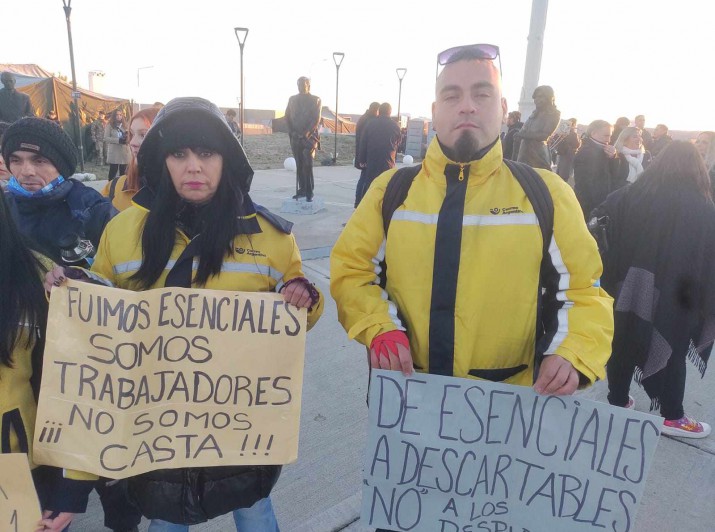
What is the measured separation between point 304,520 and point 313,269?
3.43 m

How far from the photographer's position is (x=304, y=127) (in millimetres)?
8180

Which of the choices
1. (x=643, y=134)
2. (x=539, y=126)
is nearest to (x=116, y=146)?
(x=539, y=126)

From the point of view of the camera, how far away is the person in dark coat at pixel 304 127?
812cm

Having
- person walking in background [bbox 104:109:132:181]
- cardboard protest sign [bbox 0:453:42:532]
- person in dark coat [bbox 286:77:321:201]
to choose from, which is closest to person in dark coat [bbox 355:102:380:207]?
person in dark coat [bbox 286:77:321:201]

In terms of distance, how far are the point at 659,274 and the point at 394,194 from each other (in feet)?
6.67

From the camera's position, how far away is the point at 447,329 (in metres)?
1.59

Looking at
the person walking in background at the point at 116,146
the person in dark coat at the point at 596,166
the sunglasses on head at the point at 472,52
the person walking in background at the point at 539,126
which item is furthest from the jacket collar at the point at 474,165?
the person walking in background at the point at 116,146

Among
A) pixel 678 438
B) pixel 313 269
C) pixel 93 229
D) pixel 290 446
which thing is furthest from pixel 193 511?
pixel 313 269

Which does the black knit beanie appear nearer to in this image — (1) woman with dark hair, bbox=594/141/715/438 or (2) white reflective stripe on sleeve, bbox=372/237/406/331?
(2) white reflective stripe on sleeve, bbox=372/237/406/331

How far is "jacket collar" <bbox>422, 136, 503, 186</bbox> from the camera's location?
1602 mm

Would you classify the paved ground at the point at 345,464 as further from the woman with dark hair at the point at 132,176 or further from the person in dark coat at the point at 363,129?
the person in dark coat at the point at 363,129

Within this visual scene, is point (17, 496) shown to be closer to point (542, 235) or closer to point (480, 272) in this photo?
point (480, 272)

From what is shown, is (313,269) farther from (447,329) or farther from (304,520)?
(447,329)

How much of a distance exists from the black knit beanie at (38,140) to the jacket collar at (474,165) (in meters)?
1.57
